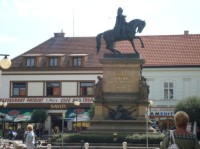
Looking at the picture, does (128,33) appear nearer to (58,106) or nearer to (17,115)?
(58,106)

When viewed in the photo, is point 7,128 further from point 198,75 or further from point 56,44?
point 198,75

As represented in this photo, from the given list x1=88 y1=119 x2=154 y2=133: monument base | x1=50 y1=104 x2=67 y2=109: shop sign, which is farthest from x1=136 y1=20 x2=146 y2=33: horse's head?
x1=50 y1=104 x2=67 y2=109: shop sign

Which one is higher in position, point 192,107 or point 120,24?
point 120,24

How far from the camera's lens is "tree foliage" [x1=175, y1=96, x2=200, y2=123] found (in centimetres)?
4991

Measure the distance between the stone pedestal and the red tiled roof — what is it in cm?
3181

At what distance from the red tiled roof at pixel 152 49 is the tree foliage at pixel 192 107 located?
1270 cm

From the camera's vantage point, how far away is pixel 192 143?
8.56 metres

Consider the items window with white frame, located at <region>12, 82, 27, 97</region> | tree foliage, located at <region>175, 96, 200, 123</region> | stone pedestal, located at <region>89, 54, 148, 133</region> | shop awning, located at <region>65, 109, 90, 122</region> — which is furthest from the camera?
window with white frame, located at <region>12, 82, 27, 97</region>

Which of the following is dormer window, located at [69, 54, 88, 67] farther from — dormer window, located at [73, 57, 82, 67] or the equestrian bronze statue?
the equestrian bronze statue

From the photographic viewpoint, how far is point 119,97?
3238cm

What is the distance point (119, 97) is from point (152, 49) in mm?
35210

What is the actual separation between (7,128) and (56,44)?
12.2m

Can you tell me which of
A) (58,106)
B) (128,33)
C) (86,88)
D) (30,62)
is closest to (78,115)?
(58,106)

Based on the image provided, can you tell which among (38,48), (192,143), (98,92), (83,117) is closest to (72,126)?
(83,117)
